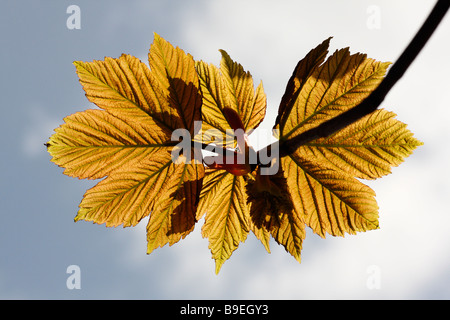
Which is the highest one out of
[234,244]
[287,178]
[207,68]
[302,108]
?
[207,68]

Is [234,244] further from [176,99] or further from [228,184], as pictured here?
[176,99]

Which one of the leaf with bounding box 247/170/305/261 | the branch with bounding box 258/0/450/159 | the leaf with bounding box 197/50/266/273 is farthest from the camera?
the leaf with bounding box 197/50/266/273

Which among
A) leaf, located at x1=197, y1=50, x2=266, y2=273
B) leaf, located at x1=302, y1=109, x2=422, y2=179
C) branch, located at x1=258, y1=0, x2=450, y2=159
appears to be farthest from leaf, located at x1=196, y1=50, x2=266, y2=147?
branch, located at x1=258, y1=0, x2=450, y2=159

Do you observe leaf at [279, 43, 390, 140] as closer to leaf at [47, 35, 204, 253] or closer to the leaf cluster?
the leaf cluster

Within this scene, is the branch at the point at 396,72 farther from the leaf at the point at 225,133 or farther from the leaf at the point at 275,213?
the leaf at the point at 225,133

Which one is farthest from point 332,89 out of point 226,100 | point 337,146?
point 226,100

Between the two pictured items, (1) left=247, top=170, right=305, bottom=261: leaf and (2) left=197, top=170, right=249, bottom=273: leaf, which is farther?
(2) left=197, top=170, right=249, bottom=273: leaf

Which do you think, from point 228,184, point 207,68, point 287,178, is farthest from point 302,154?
point 207,68
